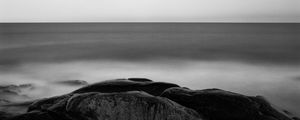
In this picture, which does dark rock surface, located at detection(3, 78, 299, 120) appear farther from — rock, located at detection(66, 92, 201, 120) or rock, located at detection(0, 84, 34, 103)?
rock, located at detection(0, 84, 34, 103)

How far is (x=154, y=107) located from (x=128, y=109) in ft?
0.73

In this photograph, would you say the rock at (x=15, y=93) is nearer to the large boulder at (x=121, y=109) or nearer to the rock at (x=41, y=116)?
the rock at (x=41, y=116)

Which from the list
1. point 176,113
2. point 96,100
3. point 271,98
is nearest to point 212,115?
point 176,113

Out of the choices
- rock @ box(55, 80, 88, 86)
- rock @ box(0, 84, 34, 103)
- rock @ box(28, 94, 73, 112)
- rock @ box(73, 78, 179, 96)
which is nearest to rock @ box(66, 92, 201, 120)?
rock @ box(28, 94, 73, 112)

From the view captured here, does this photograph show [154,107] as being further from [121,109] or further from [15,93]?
[15,93]

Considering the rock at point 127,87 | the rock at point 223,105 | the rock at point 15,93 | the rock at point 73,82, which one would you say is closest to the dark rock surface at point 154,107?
the rock at point 223,105

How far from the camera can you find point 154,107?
101 inches

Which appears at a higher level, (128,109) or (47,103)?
(128,109)

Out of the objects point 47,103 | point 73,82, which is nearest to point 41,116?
point 47,103

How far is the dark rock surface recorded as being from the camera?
2.57 m

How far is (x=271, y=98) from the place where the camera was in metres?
5.78

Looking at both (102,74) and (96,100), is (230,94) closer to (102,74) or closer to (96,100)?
(96,100)

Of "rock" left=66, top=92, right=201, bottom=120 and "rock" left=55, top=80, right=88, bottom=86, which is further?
"rock" left=55, top=80, right=88, bottom=86

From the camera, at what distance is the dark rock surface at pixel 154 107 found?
257 cm
